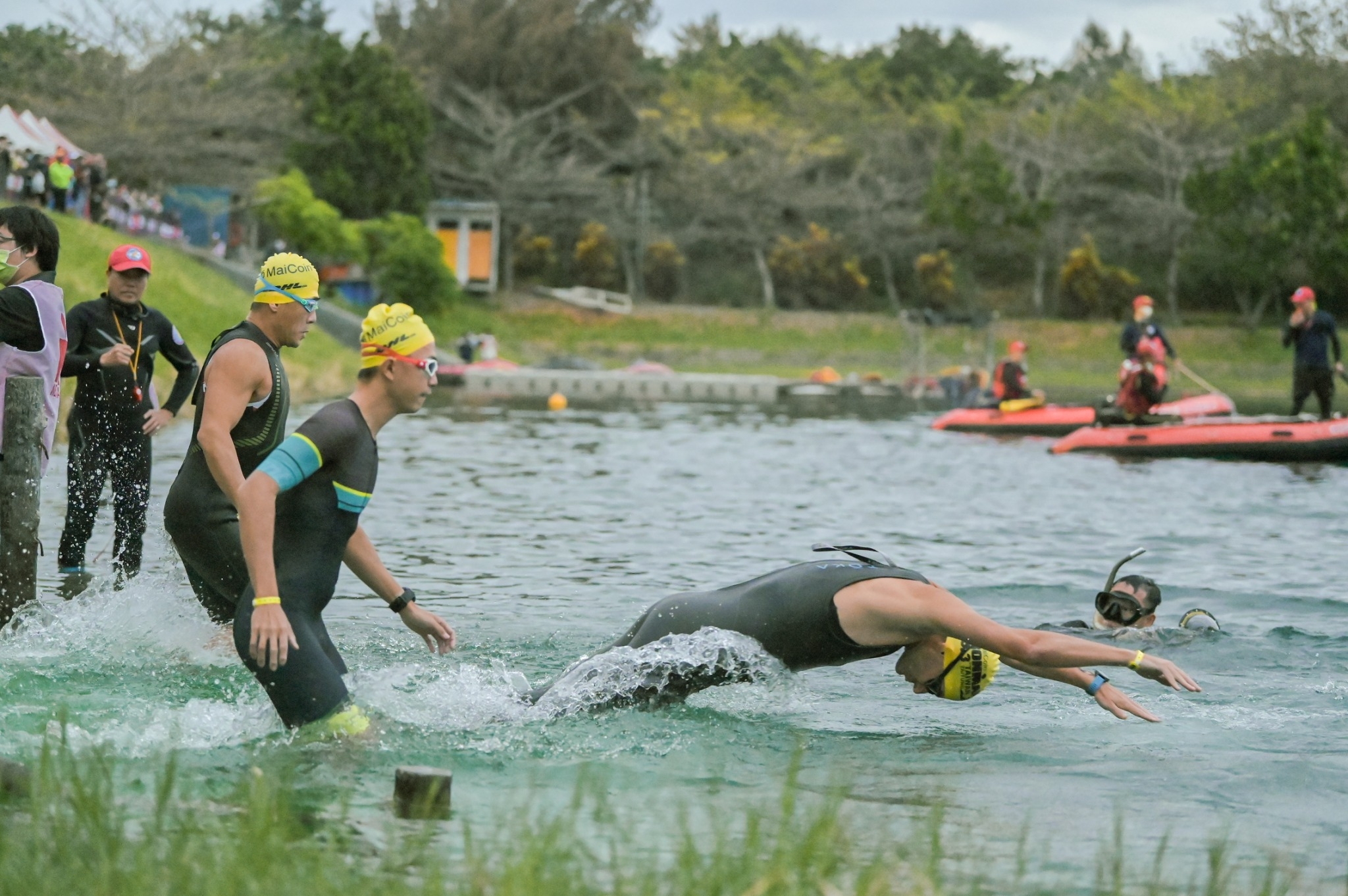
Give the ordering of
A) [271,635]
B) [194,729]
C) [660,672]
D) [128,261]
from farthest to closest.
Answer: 1. [128,261]
2. [660,672]
3. [194,729]
4. [271,635]

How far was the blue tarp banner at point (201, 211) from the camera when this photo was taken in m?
49.5

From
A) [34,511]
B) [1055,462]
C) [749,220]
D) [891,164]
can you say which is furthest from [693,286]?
[34,511]

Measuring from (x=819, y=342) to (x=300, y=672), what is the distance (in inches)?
1964

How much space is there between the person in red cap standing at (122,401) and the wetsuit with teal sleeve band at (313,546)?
4.23 metres

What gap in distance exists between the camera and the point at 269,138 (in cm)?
5469

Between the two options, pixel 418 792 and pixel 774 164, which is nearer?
pixel 418 792

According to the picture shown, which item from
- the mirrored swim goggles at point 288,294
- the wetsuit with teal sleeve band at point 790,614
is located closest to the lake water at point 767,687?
the wetsuit with teal sleeve band at point 790,614

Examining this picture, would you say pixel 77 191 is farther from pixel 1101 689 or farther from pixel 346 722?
pixel 1101 689

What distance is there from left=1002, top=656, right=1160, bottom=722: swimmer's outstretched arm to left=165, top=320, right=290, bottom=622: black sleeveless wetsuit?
3.38m

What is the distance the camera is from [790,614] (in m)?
6.29

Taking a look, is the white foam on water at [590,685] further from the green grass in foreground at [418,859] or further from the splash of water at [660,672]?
the green grass in foreground at [418,859]

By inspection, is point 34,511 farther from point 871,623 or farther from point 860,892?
point 860,892

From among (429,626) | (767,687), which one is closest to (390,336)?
(429,626)

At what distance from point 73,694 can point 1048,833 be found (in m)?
4.26
